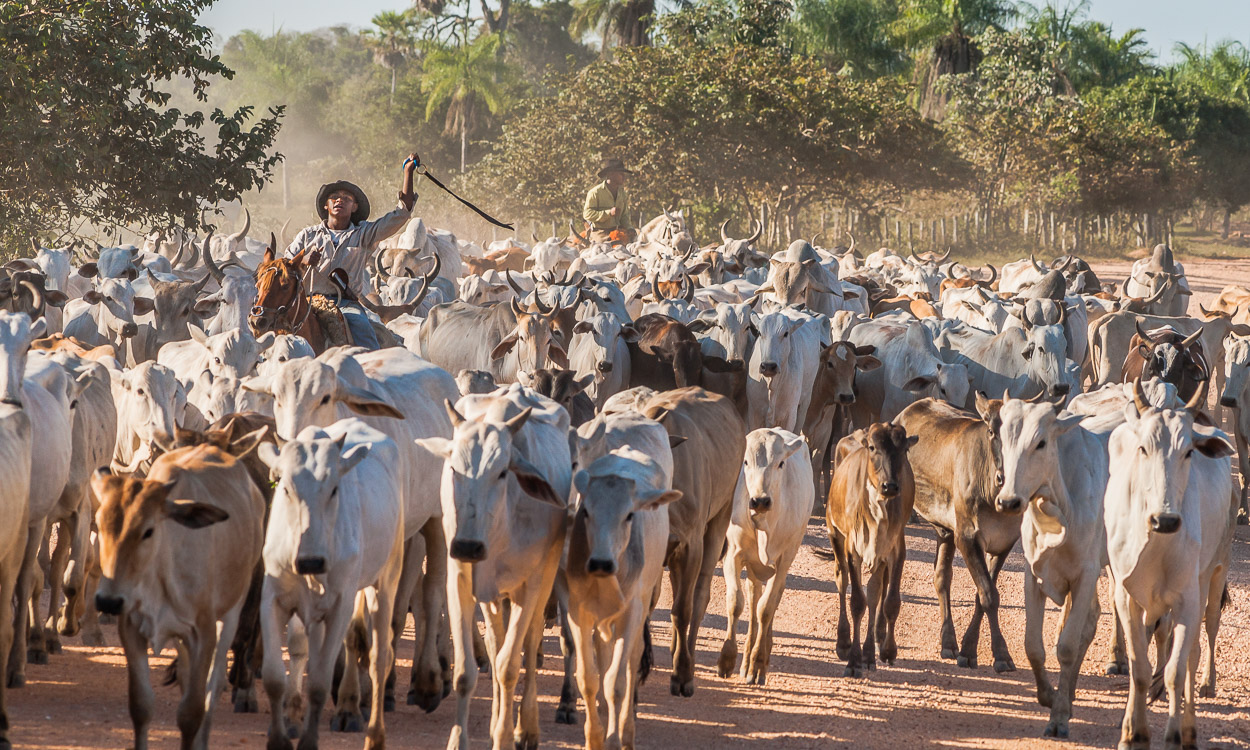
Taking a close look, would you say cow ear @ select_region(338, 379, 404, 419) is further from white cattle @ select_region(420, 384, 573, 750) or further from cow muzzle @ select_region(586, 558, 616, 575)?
cow muzzle @ select_region(586, 558, 616, 575)

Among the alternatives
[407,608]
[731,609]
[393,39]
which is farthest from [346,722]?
[393,39]

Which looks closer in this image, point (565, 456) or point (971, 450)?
point (565, 456)

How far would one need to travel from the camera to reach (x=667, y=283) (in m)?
18.7

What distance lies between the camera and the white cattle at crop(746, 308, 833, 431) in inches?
541

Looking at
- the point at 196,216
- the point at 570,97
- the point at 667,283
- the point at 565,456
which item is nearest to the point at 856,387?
the point at 667,283

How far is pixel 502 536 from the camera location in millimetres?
6684

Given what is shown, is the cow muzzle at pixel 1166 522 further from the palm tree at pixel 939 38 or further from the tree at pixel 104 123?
the palm tree at pixel 939 38

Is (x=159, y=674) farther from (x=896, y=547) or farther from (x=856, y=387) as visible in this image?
(x=856, y=387)

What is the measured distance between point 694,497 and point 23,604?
12.2 ft

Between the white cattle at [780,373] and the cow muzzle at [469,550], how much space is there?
7442mm

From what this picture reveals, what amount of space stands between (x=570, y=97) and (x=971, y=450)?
30.5m

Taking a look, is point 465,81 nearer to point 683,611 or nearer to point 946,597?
point 946,597

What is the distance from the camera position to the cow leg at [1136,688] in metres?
7.49

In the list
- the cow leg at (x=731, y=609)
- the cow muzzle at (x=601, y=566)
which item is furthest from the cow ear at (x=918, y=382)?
the cow muzzle at (x=601, y=566)
